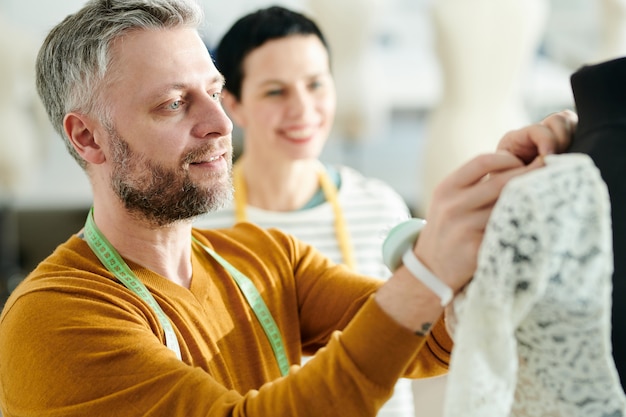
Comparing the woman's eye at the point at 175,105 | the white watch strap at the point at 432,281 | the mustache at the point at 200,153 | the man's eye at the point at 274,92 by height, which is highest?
the woman's eye at the point at 175,105

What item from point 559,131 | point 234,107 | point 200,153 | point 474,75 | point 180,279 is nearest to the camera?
point 559,131

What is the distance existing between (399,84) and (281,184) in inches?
113

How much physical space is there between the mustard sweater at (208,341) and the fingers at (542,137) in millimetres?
246

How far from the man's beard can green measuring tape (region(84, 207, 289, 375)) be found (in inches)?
2.9

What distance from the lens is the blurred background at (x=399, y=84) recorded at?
10.6ft

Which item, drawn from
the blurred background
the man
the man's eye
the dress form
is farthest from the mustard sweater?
the dress form

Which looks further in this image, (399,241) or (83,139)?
(83,139)

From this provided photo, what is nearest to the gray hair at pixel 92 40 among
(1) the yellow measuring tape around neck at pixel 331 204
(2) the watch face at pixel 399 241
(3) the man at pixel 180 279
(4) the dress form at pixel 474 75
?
(3) the man at pixel 180 279

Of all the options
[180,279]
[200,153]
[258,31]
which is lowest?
[180,279]

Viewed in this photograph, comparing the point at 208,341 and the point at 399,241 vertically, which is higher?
the point at 399,241

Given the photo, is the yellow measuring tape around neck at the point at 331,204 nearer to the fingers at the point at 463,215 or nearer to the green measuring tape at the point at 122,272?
the green measuring tape at the point at 122,272

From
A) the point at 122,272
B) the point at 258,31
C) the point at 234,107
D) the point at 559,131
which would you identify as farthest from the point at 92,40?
the point at 234,107

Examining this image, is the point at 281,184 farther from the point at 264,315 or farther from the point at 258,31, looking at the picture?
the point at 264,315

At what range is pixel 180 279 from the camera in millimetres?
1461
